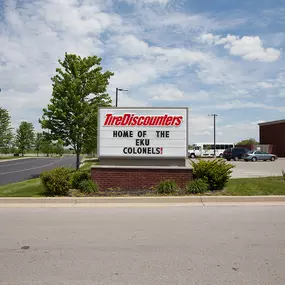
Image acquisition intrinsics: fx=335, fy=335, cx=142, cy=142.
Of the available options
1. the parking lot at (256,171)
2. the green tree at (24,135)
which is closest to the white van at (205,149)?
Result: the parking lot at (256,171)

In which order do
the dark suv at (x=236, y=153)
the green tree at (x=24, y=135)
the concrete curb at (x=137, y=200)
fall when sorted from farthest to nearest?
the green tree at (x=24, y=135) < the dark suv at (x=236, y=153) < the concrete curb at (x=137, y=200)

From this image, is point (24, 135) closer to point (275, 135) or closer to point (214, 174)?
point (275, 135)

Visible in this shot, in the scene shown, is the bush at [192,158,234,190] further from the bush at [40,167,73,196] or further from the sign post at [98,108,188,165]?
the bush at [40,167,73,196]

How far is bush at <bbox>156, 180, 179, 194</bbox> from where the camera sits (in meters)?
11.4

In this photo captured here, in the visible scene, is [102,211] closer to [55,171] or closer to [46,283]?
[55,171]

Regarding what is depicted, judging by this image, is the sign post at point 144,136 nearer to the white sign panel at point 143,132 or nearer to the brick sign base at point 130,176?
the white sign panel at point 143,132

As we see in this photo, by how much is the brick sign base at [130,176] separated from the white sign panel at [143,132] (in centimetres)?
72

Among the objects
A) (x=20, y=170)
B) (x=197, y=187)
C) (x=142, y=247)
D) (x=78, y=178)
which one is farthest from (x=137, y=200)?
(x=20, y=170)

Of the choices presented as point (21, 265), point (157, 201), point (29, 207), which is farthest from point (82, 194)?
point (21, 265)

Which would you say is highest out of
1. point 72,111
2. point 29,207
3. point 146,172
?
point 72,111

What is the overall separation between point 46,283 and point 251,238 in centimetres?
392

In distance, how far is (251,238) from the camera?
20.9 ft

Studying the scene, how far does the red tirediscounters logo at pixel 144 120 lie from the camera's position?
42.2ft

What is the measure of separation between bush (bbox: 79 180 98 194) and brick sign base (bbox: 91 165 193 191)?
37cm
